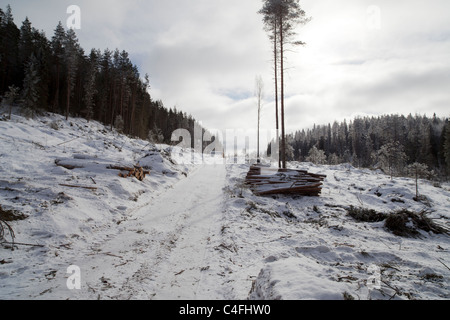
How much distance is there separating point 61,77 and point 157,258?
4885 cm

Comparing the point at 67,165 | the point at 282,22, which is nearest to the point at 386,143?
the point at 282,22

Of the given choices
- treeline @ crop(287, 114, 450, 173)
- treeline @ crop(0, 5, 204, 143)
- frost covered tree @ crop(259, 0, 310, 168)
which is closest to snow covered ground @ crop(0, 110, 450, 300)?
frost covered tree @ crop(259, 0, 310, 168)

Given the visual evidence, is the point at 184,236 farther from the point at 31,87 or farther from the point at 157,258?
the point at 31,87

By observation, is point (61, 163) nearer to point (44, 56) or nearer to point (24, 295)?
point (24, 295)

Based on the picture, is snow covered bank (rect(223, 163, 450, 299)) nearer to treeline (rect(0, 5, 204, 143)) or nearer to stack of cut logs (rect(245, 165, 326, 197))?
stack of cut logs (rect(245, 165, 326, 197))

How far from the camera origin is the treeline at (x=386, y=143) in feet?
181

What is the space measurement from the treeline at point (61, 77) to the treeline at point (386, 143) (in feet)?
129

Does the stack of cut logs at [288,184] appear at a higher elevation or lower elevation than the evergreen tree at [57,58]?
lower

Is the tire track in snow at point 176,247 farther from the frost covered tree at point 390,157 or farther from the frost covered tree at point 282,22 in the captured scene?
the frost covered tree at point 390,157

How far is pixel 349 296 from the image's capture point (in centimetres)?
230

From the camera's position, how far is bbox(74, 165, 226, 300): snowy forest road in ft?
10.4

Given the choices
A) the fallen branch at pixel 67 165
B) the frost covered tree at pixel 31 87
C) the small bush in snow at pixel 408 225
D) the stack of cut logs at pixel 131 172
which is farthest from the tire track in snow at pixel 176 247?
the frost covered tree at pixel 31 87

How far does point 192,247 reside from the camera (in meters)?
4.75

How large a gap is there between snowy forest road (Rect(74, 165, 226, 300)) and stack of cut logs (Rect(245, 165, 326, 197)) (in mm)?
3875
